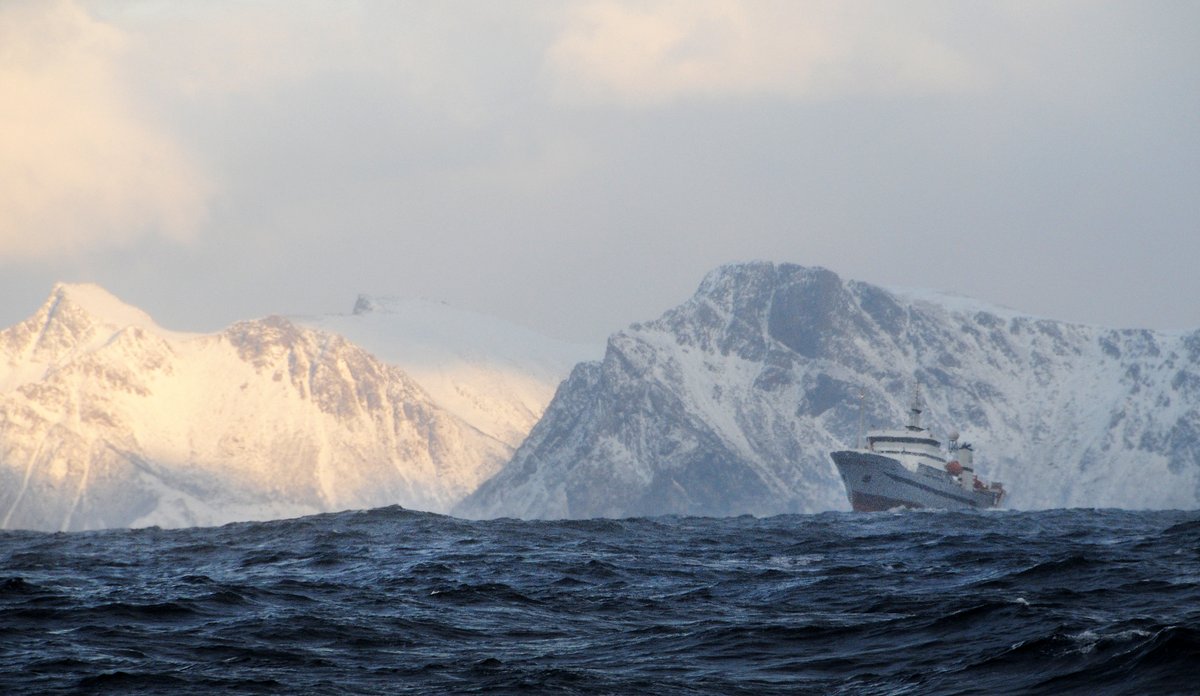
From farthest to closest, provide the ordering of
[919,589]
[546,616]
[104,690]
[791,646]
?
[919,589] → [546,616] → [791,646] → [104,690]

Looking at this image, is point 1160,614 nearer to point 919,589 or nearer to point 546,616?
point 919,589

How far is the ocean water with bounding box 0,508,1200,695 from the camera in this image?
3816 cm

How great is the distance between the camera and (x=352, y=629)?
4741 centimetres

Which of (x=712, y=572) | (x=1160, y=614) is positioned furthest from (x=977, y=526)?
(x=1160, y=614)

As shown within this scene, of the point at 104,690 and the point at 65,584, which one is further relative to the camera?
the point at 65,584

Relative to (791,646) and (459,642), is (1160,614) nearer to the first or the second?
(791,646)

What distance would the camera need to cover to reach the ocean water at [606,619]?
125 feet

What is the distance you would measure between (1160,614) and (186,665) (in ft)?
89.2

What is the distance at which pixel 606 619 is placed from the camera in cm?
5078

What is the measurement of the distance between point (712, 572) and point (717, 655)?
24831mm

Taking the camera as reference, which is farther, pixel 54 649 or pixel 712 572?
pixel 712 572

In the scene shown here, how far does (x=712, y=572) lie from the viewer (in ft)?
221

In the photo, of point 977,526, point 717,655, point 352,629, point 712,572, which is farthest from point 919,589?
point 977,526

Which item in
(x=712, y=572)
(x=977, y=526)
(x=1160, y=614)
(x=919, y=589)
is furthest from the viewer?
(x=977, y=526)
